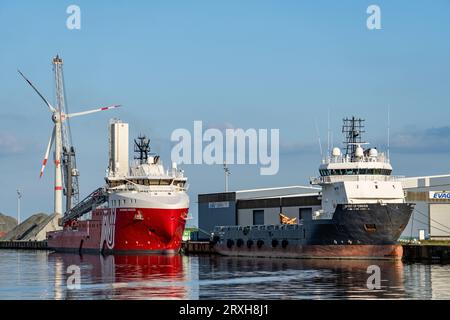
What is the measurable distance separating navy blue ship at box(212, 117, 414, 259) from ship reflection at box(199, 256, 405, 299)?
1.83m

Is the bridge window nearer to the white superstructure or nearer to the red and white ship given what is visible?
the white superstructure

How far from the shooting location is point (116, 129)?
11675 centimetres

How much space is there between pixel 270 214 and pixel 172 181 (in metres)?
12.9

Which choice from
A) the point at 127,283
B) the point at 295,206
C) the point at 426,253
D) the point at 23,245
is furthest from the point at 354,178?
the point at 23,245

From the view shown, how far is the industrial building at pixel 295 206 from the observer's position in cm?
9056

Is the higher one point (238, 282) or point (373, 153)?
point (373, 153)

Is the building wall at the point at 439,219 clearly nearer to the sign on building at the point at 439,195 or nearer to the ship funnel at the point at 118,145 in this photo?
the sign on building at the point at 439,195

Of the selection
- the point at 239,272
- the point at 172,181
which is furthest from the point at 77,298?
the point at 172,181

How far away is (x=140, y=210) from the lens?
95125 mm

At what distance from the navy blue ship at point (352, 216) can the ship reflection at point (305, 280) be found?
1.83 meters

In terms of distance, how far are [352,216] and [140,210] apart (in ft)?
95.5

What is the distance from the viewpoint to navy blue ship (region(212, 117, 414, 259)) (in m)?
72.8

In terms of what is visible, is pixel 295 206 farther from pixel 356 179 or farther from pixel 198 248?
pixel 356 179
